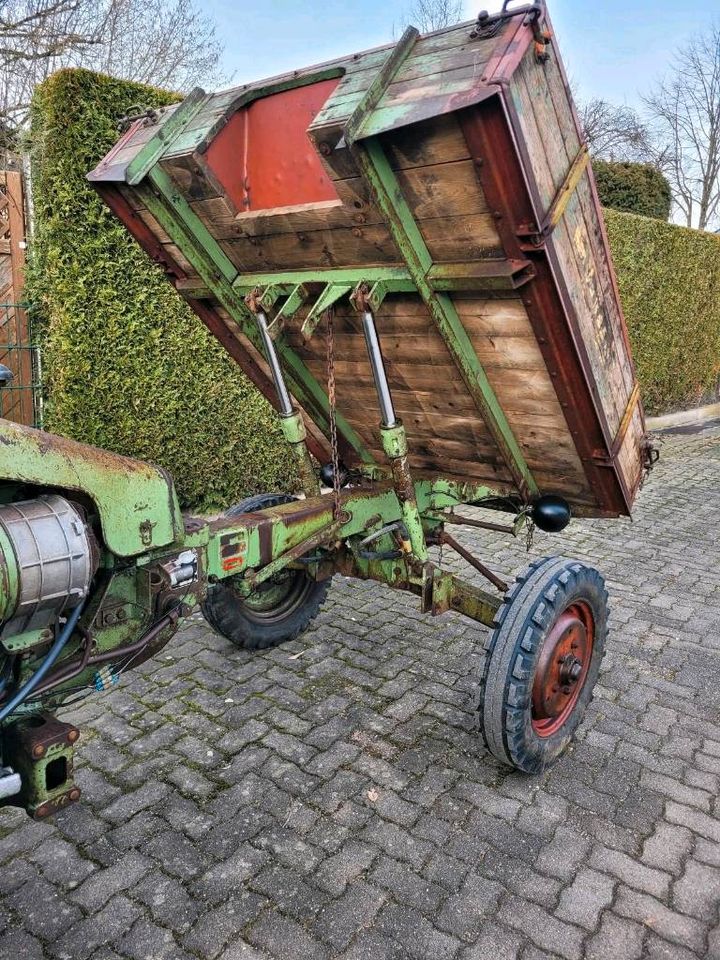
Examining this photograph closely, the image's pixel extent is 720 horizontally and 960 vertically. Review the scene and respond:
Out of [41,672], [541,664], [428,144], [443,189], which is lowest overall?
[541,664]

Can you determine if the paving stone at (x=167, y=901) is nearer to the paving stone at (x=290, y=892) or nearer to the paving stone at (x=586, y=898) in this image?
the paving stone at (x=290, y=892)

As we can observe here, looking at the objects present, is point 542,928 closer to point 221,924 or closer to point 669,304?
point 221,924

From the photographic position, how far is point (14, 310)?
5.94 m

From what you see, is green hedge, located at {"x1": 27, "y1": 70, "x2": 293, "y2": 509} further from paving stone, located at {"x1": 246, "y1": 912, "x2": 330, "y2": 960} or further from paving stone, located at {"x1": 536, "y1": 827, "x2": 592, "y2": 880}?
paving stone, located at {"x1": 536, "y1": 827, "x2": 592, "y2": 880}

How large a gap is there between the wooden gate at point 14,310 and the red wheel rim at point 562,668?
486 cm

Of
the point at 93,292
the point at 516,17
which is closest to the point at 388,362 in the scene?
the point at 516,17

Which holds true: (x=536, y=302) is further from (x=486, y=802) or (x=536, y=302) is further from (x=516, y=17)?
(x=486, y=802)

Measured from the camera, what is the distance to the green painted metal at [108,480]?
1.92 m

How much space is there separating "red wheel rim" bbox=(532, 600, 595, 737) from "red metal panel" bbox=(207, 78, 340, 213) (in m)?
2.08

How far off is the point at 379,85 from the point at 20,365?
15.8 ft

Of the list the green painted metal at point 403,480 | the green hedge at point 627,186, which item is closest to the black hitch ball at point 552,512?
the green painted metal at point 403,480

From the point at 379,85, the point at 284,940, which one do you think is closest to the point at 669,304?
the point at 379,85

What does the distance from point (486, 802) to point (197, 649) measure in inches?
80.5

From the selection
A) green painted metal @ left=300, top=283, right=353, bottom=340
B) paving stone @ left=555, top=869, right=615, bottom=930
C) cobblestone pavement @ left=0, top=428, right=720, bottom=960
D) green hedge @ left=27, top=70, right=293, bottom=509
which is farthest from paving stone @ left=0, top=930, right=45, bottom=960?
green hedge @ left=27, top=70, right=293, bottom=509
